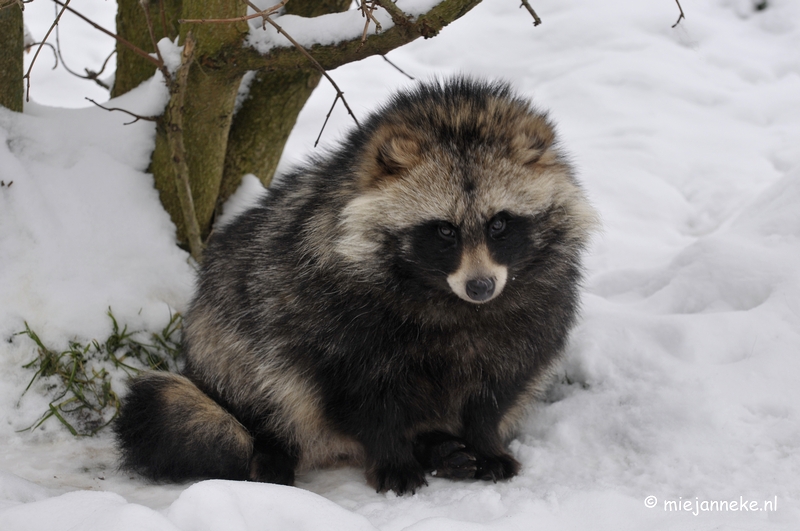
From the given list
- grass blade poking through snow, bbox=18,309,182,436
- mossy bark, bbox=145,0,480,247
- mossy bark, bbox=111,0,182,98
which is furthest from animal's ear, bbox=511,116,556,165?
mossy bark, bbox=111,0,182,98

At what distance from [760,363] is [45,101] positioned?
609 cm

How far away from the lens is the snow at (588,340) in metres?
2.45

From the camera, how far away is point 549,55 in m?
7.90

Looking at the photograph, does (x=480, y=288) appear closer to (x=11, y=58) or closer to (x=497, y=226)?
(x=497, y=226)

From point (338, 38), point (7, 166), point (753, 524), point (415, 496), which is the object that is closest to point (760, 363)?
point (753, 524)

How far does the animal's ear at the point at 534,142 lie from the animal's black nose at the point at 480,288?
0.52 metres

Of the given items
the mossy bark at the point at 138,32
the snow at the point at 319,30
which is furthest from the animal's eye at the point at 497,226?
the mossy bark at the point at 138,32

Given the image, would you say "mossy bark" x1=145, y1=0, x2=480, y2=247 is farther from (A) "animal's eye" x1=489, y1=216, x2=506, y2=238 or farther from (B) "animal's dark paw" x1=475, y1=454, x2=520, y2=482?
(B) "animal's dark paw" x1=475, y1=454, x2=520, y2=482

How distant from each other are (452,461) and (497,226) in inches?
43.8

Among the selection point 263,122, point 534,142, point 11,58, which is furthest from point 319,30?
point 11,58

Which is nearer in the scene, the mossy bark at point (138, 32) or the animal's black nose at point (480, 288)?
the animal's black nose at point (480, 288)

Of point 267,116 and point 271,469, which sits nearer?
point 271,469

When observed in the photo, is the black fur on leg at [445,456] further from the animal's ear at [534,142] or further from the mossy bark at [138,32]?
the mossy bark at [138,32]

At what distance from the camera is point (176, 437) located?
2.93m
